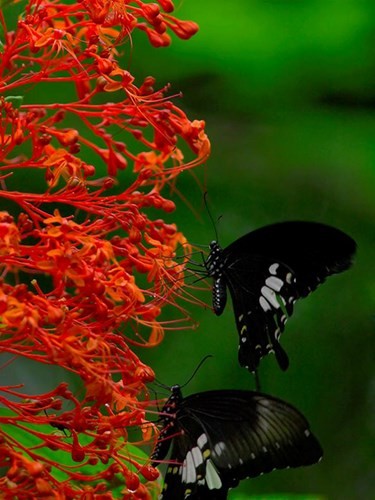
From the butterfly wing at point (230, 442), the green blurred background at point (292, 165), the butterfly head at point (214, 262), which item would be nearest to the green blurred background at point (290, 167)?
the green blurred background at point (292, 165)

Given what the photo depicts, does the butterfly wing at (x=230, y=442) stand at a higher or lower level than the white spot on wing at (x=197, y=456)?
higher

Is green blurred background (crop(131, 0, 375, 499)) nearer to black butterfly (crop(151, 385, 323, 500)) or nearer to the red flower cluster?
black butterfly (crop(151, 385, 323, 500))

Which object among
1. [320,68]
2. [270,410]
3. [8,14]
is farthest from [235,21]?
[270,410]

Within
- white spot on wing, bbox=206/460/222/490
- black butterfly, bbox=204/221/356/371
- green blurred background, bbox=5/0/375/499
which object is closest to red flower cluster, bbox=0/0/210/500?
white spot on wing, bbox=206/460/222/490

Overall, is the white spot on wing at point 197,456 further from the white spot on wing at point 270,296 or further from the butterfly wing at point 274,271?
the white spot on wing at point 270,296

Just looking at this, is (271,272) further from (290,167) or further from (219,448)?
(290,167)

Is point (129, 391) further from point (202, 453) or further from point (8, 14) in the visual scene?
point (8, 14)
